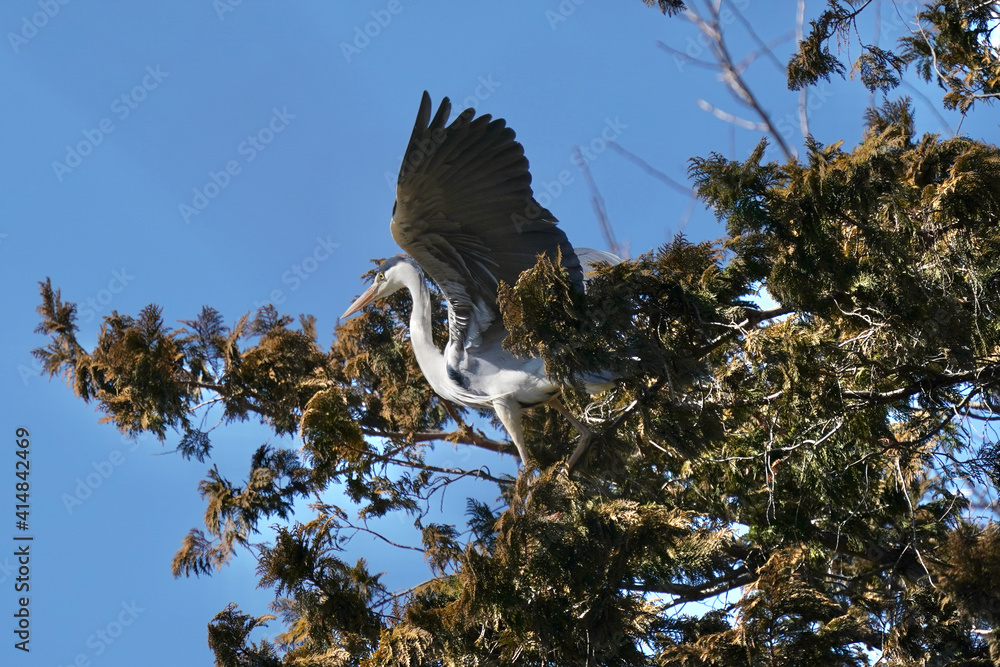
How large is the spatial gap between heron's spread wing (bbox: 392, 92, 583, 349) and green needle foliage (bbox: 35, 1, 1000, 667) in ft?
2.83

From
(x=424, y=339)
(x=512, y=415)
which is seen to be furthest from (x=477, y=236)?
(x=512, y=415)

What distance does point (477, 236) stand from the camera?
5.23 meters

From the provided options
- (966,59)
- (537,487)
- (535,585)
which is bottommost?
(535,585)

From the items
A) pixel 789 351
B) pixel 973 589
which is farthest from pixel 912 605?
pixel 789 351

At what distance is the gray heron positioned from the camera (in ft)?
16.4

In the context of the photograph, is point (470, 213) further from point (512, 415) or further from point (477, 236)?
point (512, 415)

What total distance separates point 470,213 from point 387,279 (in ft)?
4.71

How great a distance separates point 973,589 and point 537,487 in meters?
2.21

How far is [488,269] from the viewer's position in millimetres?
5293

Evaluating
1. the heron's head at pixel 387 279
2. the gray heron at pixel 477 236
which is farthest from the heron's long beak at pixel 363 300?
the gray heron at pixel 477 236

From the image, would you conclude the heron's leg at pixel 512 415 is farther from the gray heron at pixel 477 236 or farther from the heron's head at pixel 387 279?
the heron's head at pixel 387 279

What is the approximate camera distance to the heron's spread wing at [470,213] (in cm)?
498

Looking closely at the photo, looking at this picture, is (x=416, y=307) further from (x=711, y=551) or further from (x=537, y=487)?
(x=711, y=551)

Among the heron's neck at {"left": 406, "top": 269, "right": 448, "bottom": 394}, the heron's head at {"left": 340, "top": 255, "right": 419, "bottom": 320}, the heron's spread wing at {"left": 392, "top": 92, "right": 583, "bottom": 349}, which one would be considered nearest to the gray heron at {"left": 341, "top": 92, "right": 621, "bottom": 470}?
the heron's spread wing at {"left": 392, "top": 92, "right": 583, "bottom": 349}
